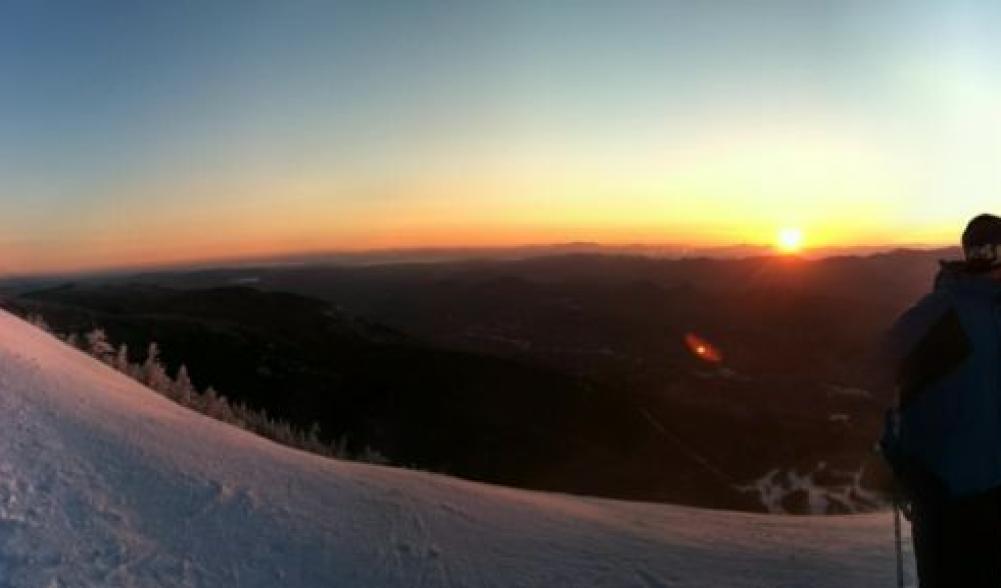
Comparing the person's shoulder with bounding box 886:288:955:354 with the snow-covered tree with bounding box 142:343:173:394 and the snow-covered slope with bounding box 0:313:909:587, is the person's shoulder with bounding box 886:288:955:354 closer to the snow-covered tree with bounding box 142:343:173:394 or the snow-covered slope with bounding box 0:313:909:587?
the snow-covered slope with bounding box 0:313:909:587

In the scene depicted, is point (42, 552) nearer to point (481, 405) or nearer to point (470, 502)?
point (470, 502)

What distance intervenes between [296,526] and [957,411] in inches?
164

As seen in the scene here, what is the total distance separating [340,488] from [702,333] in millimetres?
128706

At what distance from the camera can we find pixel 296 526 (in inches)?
265

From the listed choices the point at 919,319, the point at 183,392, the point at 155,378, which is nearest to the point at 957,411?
the point at 919,319

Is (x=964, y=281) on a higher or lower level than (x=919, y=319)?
higher

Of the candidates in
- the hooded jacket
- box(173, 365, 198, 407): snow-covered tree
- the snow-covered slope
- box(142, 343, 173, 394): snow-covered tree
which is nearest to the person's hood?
the hooded jacket

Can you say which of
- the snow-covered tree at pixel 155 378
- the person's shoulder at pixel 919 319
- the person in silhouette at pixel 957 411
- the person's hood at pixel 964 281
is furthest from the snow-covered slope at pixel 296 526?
the snow-covered tree at pixel 155 378

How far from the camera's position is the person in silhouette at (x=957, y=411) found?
13.5ft

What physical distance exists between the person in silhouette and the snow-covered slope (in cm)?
238

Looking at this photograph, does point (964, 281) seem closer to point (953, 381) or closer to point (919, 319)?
point (919, 319)

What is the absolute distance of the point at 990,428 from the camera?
4113mm

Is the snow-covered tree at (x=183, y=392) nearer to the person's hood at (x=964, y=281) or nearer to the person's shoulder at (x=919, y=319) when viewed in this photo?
the person's shoulder at (x=919, y=319)

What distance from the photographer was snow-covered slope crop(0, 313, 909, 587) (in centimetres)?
598
